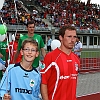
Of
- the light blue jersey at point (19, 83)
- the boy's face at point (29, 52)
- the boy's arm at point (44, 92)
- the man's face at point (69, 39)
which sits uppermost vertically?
the man's face at point (69, 39)

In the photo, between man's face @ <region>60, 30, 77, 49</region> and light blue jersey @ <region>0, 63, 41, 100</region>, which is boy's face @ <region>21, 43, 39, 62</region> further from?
man's face @ <region>60, 30, 77, 49</region>

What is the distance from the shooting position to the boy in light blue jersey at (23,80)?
9.61 ft

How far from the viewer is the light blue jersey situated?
293 cm

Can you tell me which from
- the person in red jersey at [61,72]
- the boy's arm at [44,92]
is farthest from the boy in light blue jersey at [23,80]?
the person in red jersey at [61,72]

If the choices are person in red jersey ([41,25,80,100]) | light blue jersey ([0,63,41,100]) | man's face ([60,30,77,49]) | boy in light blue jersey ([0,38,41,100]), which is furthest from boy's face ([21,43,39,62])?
man's face ([60,30,77,49])

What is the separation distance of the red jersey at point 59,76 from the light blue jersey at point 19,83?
0.32 meters

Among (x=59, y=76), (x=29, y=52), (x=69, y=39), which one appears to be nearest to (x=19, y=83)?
(x=29, y=52)

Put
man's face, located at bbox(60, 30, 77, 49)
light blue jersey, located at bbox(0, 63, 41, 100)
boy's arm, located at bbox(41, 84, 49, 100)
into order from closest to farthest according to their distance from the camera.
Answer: light blue jersey, located at bbox(0, 63, 41, 100), boy's arm, located at bbox(41, 84, 49, 100), man's face, located at bbox(60, 30, 77, 49)

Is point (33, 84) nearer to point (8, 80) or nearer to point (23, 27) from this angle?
point (8, 80)

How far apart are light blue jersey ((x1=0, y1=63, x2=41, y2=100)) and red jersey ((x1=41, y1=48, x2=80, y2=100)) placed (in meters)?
0.32

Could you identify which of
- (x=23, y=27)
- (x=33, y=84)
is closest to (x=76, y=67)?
(x=33, y=84)

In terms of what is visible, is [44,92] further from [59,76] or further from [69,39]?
[69,39]

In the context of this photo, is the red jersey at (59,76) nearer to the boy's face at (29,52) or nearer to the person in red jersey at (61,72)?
the person in red jersey at (61,72)

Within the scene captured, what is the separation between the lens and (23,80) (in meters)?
2.94
